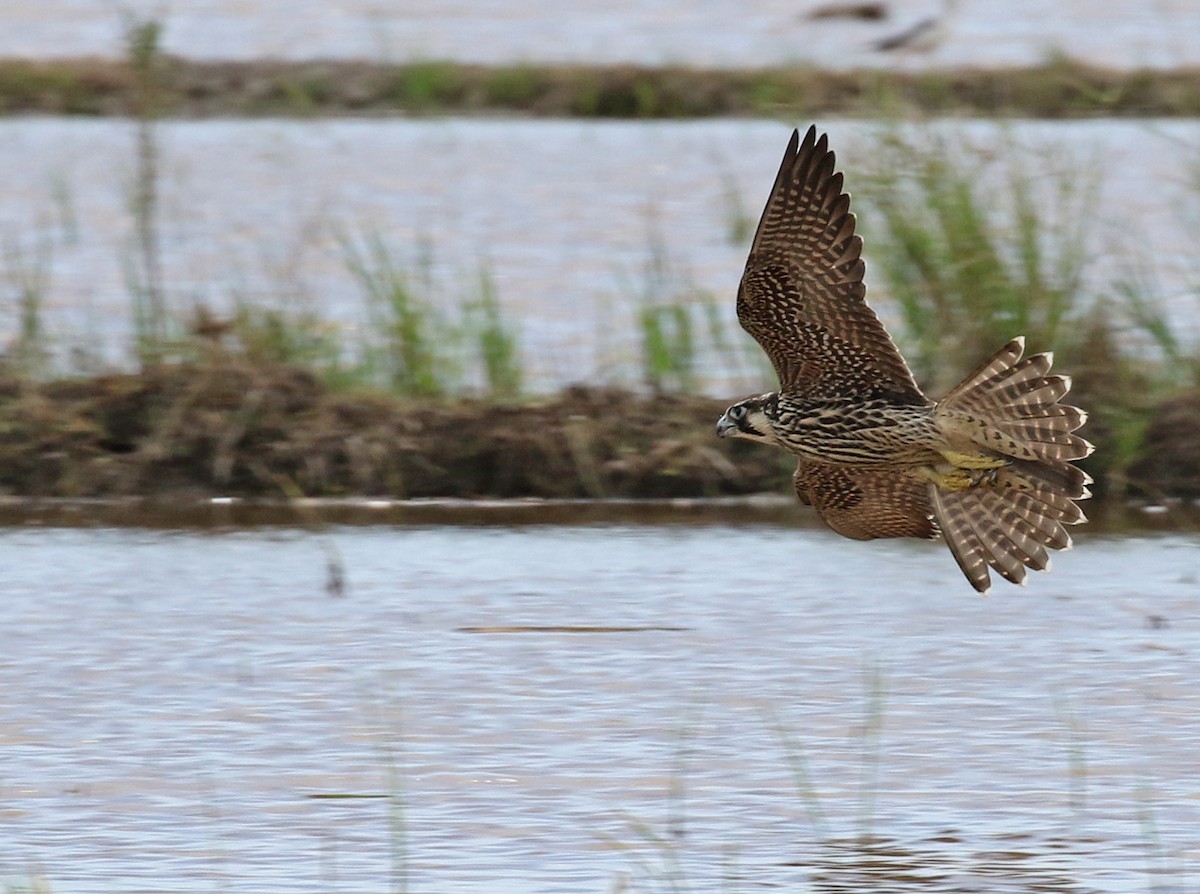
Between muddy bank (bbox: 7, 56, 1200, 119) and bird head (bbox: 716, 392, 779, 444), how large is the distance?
11.6 metres

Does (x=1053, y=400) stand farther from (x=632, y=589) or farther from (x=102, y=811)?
(x=102, y=811)

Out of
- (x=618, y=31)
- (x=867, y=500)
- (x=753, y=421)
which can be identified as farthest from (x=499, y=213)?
(x=618, y=31)

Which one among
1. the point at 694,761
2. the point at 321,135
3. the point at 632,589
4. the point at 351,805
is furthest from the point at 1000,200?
the point at 321,135

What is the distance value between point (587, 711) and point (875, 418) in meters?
1.15

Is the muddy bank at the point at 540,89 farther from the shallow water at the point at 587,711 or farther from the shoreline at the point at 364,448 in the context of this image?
the shallow water at the point at 587,711

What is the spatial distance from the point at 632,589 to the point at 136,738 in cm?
218

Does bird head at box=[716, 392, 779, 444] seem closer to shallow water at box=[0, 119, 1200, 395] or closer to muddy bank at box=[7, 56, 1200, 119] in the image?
shallow water at box=[0, 119, 1200, 395]

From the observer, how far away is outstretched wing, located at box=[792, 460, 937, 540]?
23.4ft

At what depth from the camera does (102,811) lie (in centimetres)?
583

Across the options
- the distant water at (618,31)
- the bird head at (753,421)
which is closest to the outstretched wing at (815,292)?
the bird head at (753,421)

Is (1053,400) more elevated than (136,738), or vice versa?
(1053,400)

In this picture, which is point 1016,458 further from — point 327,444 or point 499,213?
point 499,213

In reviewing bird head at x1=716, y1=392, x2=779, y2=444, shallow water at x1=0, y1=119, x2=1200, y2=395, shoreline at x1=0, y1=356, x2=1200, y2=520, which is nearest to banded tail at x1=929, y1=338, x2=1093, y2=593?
bird head at x1=716, y1=392, x2=779, y2=444

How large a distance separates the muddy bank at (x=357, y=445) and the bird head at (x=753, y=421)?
209 centimetres
